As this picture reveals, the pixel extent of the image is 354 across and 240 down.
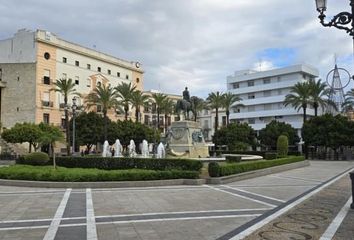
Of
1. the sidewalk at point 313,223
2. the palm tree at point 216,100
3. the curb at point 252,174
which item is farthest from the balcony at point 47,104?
the sidewalk at point 313,223

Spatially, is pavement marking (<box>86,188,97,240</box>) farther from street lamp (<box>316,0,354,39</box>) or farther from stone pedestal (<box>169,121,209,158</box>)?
stone pedestal (<box>169,121,209,158</box>)

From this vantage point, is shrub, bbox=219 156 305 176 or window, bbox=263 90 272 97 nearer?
shrub, bbox=219 156 305 176

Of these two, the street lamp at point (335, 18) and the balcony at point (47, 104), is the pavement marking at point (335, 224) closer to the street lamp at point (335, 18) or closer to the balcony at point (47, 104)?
the street lamp at point (335, 18)

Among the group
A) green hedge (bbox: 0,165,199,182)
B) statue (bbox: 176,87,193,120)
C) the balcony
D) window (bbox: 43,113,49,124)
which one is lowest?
green hedge (bbox: 0,165,199,182)

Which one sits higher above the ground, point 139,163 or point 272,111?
point 272,111

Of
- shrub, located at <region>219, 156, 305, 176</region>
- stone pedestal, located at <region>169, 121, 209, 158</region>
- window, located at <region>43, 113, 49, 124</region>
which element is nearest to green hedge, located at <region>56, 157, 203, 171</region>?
shrub, located at <region>219, 156, 305, 176</region>

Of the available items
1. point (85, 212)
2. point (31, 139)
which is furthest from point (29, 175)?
point (31, 139)

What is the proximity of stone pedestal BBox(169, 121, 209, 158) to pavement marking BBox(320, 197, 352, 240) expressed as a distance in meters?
18.2

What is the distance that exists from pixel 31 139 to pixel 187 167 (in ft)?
110

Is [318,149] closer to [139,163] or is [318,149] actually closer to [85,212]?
[139,163]

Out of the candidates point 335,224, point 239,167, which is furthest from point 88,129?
point 335,224

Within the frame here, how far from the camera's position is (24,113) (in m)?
61.2

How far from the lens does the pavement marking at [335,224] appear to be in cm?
844

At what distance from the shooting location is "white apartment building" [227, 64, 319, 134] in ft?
283
